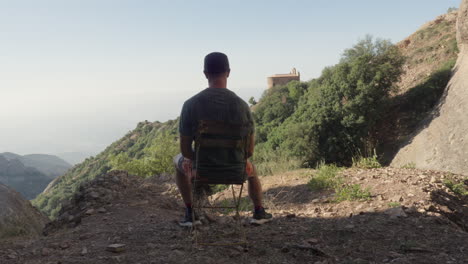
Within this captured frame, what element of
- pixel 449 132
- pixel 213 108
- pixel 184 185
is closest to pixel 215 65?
pixel 213 108

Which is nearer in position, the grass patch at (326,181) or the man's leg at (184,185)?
the man's leg at (184,185)

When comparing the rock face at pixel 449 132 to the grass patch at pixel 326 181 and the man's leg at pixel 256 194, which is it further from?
the man's leg at pixel 256 194

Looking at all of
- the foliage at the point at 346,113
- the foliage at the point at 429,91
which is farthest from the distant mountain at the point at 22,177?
the foliage at the point at 429,91

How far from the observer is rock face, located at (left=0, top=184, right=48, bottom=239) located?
16.2ft

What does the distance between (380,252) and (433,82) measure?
41.5 ft

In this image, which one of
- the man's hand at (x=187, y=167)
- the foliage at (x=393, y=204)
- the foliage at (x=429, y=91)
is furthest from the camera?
the foliage at (x=429, y=91)

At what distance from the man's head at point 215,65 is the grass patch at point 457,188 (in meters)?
4.32

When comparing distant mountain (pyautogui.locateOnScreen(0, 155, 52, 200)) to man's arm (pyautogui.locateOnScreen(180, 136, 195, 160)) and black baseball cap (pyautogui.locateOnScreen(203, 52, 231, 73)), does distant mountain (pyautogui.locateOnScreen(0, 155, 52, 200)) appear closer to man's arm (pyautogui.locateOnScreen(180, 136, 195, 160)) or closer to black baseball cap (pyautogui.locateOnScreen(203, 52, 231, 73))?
man's arm (pyautogui.locateOnScreen(180, 136, 195, 160))

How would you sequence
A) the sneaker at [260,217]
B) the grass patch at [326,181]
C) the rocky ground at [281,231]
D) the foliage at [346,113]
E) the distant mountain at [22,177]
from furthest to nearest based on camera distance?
the distant mountain at [22,177] → the foliage at [346,113] → the grass patch at [326,181] → the sneaker at [260,217] → the rocky ground at [281,231]

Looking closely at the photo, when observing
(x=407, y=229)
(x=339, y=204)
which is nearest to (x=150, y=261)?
(x=407, y=229)

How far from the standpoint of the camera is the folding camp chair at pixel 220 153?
3.25 m

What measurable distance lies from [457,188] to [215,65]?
14.8 feet

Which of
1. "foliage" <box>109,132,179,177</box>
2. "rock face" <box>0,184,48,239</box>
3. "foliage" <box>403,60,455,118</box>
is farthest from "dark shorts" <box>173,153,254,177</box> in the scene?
"foliage" <box>403,60,455,118</box>

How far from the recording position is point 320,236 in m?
3.71
